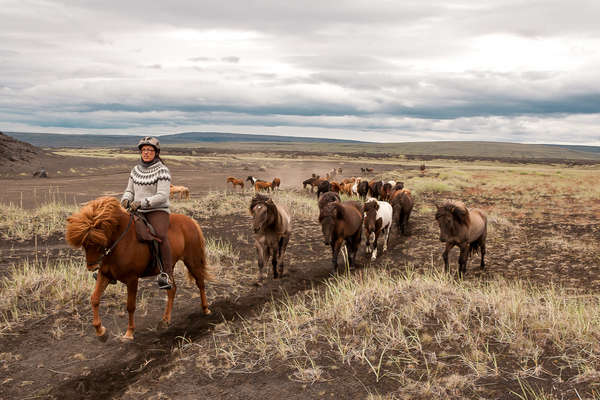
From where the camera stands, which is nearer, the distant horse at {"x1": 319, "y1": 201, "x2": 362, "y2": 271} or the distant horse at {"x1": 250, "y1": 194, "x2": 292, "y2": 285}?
the distant horse at {"x1": 250, "y1": 194, "x2": 292, "y2": 285}

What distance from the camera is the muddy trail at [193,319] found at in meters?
4.46

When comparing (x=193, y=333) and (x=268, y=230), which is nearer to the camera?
(x=193, y=333)

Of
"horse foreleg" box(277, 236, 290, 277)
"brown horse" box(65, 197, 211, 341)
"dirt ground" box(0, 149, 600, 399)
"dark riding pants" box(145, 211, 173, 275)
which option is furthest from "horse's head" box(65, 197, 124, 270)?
"horse foreleg" box(277, 236, 290, 277)

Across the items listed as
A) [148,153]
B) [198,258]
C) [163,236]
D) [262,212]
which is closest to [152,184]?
[148,153]

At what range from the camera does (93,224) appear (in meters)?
4.81

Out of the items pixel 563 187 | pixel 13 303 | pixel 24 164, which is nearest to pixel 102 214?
pixel 13 303

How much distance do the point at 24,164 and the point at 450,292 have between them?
50615mm

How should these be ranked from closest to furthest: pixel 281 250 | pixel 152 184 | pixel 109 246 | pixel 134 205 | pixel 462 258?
pixel 109 246, pixel 134 205, pixel 152 184, pixel 462 258, pixel 281 250

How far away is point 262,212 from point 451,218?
4.25 meters

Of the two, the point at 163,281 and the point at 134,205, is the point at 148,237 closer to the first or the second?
the point at 134,205

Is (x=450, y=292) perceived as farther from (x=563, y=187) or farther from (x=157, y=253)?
(x=563, y=187)

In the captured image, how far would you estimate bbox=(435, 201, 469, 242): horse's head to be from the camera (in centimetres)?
874

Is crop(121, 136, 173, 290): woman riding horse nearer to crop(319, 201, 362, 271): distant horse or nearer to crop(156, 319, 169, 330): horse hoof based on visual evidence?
crop(156, 319, 169, 330): horse hoof

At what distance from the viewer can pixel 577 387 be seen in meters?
3.86
